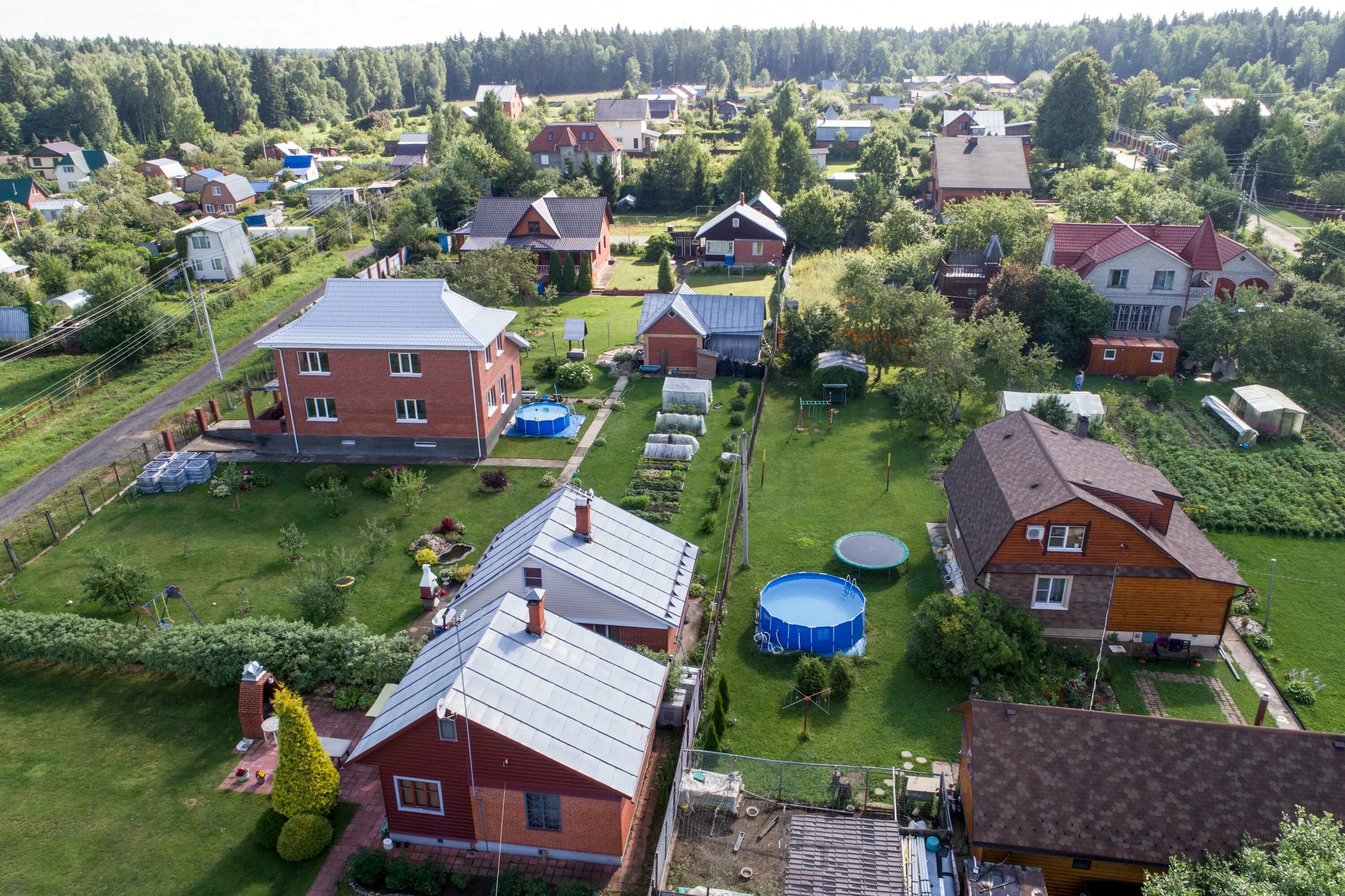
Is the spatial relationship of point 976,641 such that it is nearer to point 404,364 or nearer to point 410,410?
point 410,410

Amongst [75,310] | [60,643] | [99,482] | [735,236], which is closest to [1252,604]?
[60,643]

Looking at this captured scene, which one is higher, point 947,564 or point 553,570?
point 553,570

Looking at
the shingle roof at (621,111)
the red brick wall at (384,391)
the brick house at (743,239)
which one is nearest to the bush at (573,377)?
the red brick wall at (384,391)

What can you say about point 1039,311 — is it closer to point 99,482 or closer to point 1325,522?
point 1325,522

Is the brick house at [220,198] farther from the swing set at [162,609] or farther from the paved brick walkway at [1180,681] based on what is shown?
the paved brick walkway at [1180,681]

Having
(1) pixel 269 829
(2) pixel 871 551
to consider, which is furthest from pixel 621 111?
(1) pixel 269 829

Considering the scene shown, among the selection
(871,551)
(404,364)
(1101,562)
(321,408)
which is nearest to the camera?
(1101,562)
